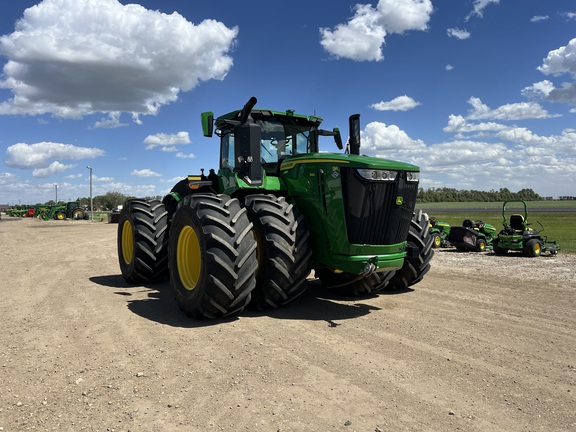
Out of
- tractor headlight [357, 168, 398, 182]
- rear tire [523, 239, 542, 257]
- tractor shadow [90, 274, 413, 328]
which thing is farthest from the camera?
rear tire [523, 239, 542, 257]

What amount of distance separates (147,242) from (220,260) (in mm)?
3311

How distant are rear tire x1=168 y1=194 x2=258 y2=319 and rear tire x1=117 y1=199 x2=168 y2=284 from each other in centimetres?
234

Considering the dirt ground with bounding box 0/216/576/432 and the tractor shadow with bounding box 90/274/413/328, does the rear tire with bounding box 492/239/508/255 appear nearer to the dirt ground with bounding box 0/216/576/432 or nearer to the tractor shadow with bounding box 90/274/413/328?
the dirt ground with bounding box 0/216/576/432

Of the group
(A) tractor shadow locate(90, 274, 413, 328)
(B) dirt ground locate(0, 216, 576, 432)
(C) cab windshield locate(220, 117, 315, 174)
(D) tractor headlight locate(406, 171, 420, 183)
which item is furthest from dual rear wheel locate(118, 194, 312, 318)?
(D) tractor headlight locate(406, 171, 420, 183)

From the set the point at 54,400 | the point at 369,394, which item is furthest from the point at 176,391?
the point at 369,394

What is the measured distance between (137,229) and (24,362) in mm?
4012

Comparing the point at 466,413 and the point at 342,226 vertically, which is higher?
the point at 342,226

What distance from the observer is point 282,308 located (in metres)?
6.12

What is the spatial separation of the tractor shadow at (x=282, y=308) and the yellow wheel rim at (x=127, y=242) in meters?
0.76

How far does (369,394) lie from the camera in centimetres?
355

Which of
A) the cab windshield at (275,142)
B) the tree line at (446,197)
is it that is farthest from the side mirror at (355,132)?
the tree line at (446,197)

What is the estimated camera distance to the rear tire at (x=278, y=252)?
5547 mm

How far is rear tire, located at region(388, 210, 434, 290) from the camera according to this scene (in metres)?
6.97

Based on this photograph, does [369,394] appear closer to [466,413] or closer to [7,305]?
[466,413]
